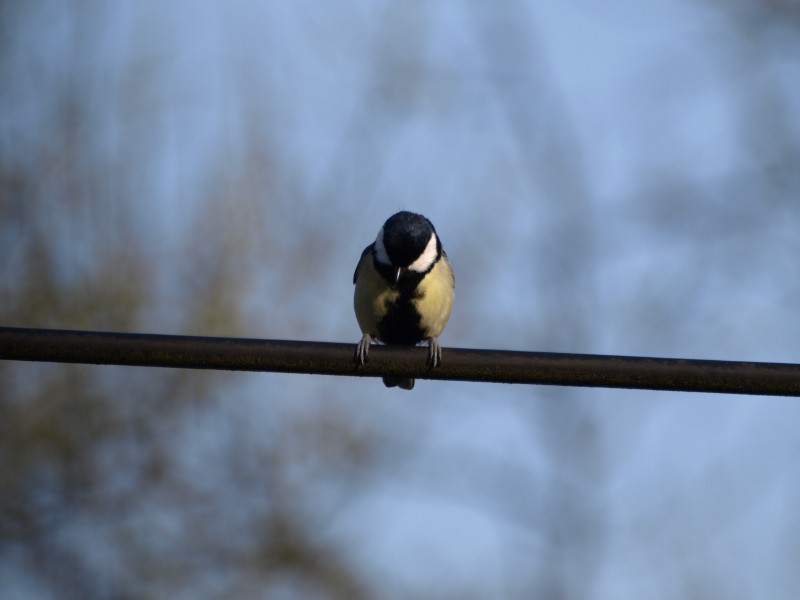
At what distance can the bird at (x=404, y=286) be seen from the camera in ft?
14.6

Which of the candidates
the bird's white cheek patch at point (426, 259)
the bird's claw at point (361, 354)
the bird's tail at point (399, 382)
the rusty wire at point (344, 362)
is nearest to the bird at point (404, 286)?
the bird's white cheek patch at point (426, 259)

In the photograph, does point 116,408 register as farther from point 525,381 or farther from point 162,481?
point 525,381

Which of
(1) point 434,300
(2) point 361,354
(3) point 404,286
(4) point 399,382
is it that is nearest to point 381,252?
(3) point 404,286

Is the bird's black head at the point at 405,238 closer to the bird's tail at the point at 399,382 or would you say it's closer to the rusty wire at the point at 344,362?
the bird's tail at the point at 399,382

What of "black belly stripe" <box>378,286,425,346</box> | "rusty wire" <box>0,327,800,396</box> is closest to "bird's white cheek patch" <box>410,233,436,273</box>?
"black belly stripe" <box>378,286,425,346</box>

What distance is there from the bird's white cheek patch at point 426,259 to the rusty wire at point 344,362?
2.01 metres

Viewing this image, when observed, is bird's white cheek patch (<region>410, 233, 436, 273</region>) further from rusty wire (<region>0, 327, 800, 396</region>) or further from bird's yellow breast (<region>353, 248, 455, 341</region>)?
rusty wire (<region>0, 327, 800, 396</region>)

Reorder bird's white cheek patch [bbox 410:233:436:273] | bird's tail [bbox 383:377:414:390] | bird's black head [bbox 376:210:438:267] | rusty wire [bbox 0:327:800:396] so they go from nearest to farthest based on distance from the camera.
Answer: rusty wire [bbox 0:327:800:396] < bird's black head [bbox 376:210:438:267] < bird's white cheek patch [bbox 410:233:436:273] < bird's tail [bbox 383:377:414:390]

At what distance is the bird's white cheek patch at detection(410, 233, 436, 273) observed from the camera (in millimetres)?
4520

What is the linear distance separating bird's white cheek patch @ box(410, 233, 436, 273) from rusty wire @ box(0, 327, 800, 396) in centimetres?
201

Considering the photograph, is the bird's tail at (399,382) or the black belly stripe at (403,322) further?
the bird's tail at (399,382)

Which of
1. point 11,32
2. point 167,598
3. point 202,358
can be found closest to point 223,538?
point 167,598

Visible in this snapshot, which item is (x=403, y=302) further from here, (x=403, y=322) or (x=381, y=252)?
(x=381, y=252)

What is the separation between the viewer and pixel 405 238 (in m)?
4.41
